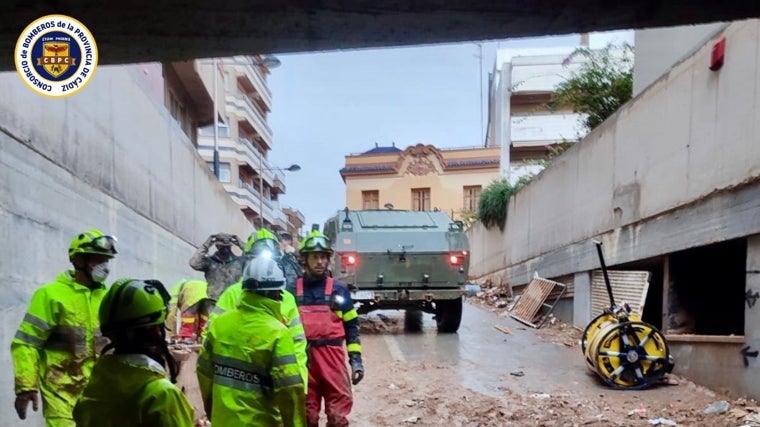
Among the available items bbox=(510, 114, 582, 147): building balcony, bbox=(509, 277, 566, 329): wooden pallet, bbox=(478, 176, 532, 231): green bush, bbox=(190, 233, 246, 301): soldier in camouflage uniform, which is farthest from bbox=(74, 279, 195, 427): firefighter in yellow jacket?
bbox=(510, 114, 582, 147): building balcony

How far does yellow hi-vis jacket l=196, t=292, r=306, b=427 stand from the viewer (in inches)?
101

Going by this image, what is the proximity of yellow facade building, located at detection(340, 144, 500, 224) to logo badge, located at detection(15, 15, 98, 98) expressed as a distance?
32267 mm

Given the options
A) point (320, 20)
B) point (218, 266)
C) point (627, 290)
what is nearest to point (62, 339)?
point (320, 20)

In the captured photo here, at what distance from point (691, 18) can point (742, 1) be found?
28cm

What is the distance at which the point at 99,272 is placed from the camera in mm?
3367

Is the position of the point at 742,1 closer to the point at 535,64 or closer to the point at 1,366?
the point at 1,366

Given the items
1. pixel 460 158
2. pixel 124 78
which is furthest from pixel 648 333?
pixel 460 158

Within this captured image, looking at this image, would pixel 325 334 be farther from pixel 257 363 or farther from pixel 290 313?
pixel 257 363

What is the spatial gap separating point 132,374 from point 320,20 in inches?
91.9

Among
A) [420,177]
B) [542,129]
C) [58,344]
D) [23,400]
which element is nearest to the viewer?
[23,400]

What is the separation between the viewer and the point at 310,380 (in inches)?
162

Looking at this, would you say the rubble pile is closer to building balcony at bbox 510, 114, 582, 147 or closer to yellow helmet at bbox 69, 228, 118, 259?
building balcony at bbox 510, 114, 582, 147

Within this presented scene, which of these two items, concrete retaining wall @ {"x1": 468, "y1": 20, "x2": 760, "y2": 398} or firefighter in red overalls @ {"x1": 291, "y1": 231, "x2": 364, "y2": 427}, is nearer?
firefighter in red overalls @ {"x1": 291, "y1": 231, "x2": 364, "y2": 427}

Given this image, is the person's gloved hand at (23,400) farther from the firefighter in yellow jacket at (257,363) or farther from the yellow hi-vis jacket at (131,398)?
the yellow hi-vis jacket at (131,398)
